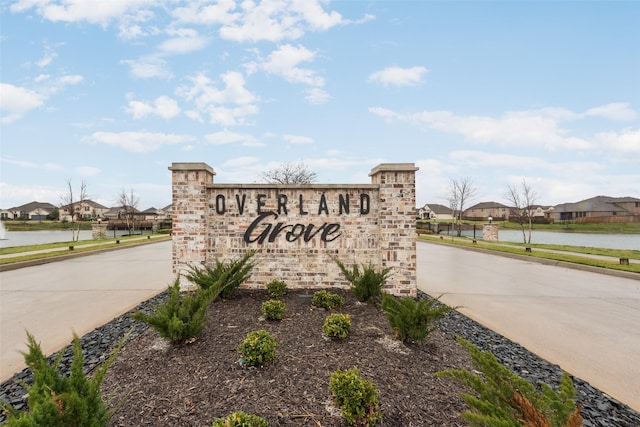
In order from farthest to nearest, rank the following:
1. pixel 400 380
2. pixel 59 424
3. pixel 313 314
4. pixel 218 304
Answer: pixel 218 304 → pixel 313 314 → pixel 400 380 → pixel 59 424

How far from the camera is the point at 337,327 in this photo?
13.2 feet

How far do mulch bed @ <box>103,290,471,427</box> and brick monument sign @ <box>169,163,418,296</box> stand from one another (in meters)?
2.23

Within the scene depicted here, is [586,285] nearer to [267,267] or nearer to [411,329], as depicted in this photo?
[411,329]

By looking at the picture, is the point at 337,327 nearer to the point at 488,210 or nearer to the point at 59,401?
the point at 59,401

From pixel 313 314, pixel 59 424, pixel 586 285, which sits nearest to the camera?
pixel 59 424

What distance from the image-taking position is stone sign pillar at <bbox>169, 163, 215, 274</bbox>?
676cm

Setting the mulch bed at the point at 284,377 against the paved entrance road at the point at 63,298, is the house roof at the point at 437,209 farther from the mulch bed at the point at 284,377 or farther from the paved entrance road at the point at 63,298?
the mulch bed at the point at 284,377

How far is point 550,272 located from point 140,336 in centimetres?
1204

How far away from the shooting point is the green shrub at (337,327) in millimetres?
4012

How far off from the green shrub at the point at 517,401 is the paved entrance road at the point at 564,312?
6.96 feet

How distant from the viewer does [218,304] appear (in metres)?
5.64

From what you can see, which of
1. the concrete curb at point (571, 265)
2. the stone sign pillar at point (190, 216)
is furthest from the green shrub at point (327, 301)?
the concrete curb at point (571, 265)

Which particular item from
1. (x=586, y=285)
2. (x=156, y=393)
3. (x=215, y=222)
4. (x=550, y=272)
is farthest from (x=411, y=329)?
(x=550, y=272)

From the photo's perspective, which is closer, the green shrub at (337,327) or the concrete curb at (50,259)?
the green shrub at (337,327)
